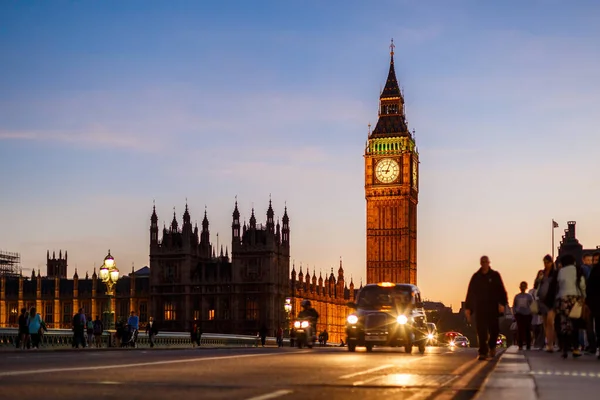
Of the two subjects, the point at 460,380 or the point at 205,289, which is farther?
the point at 205,289

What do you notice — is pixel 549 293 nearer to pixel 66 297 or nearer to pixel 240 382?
pixel 240 382

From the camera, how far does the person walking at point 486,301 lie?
16.9 metres

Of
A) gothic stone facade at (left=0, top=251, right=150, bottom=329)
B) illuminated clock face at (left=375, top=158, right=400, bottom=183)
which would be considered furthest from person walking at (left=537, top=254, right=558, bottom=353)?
illuminated clock face at (left=375, top=158, right=400, bottom=183)

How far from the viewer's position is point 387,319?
22484 millimetres

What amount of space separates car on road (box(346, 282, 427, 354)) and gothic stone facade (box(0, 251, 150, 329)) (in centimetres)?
8982

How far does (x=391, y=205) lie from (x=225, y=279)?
48423 mm

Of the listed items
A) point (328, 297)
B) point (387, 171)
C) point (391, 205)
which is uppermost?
point (387, 171)

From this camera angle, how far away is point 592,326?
20.3 metres

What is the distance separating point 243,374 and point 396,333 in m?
11.1

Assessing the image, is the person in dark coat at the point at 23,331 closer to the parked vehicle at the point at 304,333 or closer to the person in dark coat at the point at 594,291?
the parked vehicle at the point at 304,333

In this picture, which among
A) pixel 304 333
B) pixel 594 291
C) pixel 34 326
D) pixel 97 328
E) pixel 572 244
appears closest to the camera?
pixel 594 291

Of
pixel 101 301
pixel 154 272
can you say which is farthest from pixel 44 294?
pixel 154 272

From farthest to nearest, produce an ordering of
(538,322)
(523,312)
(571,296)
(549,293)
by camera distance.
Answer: (538,322) < (523,312) < (549,293) < (571,296)

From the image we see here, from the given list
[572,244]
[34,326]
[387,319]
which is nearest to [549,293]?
[387,319]
